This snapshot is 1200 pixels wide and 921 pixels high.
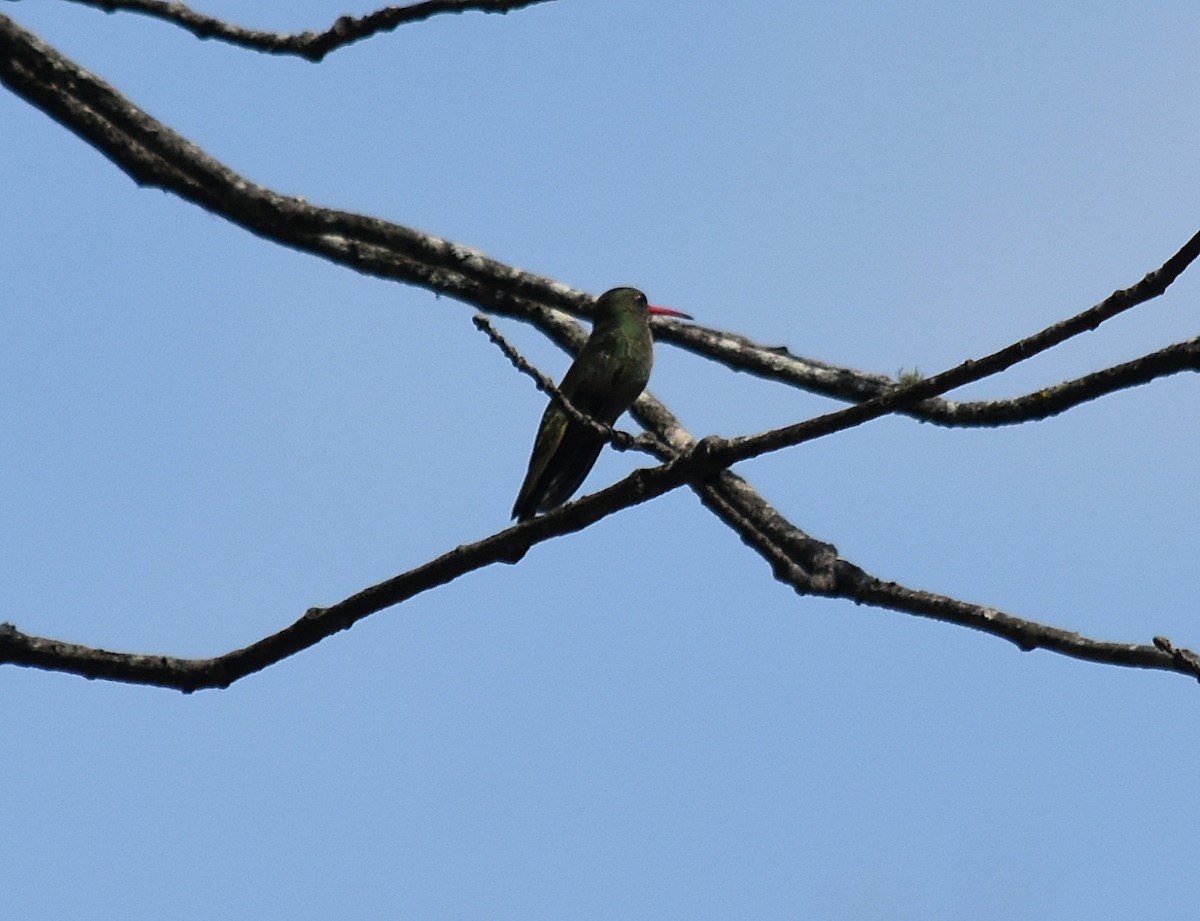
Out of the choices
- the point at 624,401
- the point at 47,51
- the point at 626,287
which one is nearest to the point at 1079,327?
the point at 47,51

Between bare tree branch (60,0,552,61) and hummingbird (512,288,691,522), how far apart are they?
10.3ft

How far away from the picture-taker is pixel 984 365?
3.49 metres

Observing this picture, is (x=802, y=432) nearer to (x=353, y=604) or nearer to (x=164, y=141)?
(x=353, y=604)

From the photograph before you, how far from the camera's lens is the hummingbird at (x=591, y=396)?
25.8 feet

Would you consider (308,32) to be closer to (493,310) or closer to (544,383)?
(544,383)

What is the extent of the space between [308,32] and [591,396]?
389cm

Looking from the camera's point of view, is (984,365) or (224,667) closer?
(984,365)

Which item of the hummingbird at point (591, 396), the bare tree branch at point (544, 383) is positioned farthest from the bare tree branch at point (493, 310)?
the hummingbird at point (591, 396)

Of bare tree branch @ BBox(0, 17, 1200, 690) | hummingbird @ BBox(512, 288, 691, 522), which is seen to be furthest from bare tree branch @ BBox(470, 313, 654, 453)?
hummingbird @ BBox(512, 288, 691, 522)

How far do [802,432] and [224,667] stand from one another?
1.56 metres

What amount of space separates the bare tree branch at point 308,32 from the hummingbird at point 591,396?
314 centimetres

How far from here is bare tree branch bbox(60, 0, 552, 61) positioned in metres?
4.38

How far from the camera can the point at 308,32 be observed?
448 cm

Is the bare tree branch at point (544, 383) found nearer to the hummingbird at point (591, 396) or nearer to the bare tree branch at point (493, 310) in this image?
the bare tree branch at point (493, 310)
